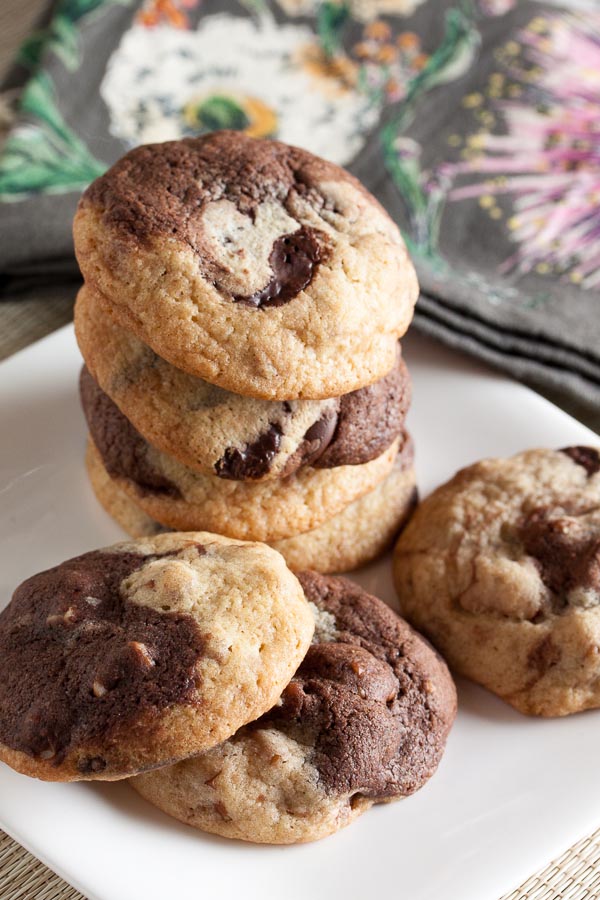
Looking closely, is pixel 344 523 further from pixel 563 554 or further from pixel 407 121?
pixel 407 121

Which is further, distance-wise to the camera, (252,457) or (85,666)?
(252,457)

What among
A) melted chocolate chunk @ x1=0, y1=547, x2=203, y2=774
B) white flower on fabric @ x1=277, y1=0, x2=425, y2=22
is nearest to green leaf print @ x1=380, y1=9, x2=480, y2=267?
white flower on fabric @ x1=277, y1=0, x2=425, y2=22

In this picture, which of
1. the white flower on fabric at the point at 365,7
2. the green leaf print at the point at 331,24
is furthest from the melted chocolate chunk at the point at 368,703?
the white flower on fabric at the point at 365,7

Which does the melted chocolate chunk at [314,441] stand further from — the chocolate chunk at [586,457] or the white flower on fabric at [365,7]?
the white flower on fabric at [365,7]

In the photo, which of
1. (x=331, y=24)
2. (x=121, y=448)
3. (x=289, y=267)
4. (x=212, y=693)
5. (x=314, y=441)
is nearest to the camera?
(x=212, y=693)

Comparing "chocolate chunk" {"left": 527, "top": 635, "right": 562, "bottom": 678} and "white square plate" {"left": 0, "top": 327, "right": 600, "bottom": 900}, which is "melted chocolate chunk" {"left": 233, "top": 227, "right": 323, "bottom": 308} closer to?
"white square plate" {"left": 0, "top": 327, "right": 600, "bottom": 900}

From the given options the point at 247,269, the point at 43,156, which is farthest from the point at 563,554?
the point at 43,156
